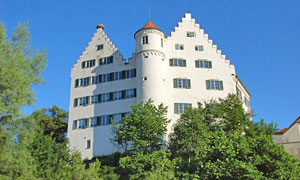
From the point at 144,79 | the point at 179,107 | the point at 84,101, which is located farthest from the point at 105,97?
the point at 179,107

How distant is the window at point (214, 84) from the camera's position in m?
51.2

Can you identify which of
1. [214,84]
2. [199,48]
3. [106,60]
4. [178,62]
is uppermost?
[199,48]

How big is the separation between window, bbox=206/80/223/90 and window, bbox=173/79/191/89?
3.02 meters

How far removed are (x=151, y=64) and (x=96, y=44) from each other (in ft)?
39.8

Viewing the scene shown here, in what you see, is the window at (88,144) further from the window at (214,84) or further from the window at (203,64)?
the window at (203,64)

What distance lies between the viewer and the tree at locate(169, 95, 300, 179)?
30703 millimetres

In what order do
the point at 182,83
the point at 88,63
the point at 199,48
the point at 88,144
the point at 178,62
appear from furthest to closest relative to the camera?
the point at 88,63 < the point at 199,48 < the point at 178,62 < the point at 182,83 < the point at 88,144

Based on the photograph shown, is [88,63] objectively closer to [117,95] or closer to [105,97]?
[105,97]

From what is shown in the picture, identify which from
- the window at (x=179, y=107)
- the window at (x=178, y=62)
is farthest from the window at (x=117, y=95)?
the window at (x=178, y=62)

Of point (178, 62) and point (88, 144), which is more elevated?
point (178, 62)

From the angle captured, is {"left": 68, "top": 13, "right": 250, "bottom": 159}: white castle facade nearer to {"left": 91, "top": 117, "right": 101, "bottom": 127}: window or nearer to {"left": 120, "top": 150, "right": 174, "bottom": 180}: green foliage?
{"left": 91, "top": 117, "right": 101, "bottom": 127}: window

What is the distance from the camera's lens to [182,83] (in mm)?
50938

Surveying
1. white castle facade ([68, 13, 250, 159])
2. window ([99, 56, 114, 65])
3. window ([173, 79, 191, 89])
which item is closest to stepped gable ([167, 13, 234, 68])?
white castle facade ([68, 13, 250, 159])

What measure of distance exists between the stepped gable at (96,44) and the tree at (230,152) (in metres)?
20.2
